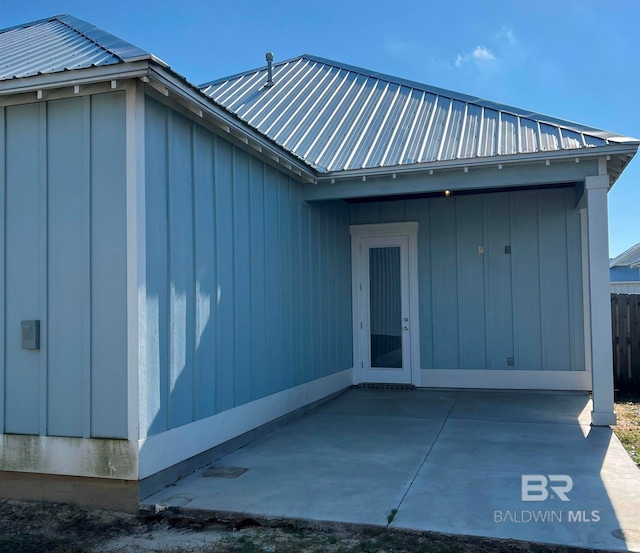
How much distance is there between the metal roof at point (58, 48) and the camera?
446cm

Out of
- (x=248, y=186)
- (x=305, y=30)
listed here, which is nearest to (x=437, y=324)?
(x=248, y=186)

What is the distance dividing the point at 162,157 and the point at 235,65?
978 centimetres

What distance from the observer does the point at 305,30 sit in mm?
12789

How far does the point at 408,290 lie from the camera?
30.8ft

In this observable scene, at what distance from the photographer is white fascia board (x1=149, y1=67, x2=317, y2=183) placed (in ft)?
14.2

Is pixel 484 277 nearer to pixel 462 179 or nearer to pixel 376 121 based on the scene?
pixel 462 179

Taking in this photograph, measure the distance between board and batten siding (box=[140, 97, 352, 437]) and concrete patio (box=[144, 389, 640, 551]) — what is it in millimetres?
686

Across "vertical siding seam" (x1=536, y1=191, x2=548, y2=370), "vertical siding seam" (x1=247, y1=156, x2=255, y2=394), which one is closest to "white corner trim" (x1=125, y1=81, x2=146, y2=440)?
"vertical siding seam" (x1=247, y1=156, x2=255, y2=394)

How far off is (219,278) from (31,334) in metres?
1.68

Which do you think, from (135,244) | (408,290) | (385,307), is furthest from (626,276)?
(135,244)

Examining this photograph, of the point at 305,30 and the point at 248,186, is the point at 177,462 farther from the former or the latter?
the point at 305,30

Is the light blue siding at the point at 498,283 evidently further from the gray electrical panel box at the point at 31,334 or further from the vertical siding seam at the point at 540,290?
the gray electrical panel box at the point at 31,334

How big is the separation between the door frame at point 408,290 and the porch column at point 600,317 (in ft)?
10.4

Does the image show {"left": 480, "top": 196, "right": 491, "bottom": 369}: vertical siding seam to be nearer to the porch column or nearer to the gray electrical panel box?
the porch column
